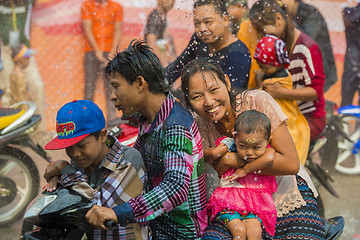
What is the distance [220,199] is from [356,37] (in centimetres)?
521

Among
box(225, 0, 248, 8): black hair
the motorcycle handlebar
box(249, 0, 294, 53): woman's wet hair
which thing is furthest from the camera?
box(225, 0, 248, 8): black hair

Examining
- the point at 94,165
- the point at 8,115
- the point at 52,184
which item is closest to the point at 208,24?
the point at 94,165

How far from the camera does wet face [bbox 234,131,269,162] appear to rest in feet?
7.81

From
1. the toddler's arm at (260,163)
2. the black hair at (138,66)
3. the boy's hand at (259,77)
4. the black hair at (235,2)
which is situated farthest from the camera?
the black hair at (235,2)

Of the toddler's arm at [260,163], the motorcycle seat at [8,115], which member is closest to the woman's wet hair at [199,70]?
the toddler's arm at [260,163]

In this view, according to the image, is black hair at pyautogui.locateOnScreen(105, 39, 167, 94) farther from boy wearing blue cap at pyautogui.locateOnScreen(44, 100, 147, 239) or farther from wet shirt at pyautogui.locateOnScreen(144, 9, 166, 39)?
wet shirt at pyautogui.locateOnScreen(144, 9, 166, 39)

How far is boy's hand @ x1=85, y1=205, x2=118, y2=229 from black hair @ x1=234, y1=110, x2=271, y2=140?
2.52 feet

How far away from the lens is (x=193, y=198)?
242 cm

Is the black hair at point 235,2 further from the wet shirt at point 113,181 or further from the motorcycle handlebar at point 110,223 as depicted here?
the motorcycle handlebar at point 110,223

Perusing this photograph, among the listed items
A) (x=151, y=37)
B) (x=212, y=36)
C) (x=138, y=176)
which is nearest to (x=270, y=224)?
(x=138, y=176)

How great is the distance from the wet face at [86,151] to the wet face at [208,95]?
20.2 inches

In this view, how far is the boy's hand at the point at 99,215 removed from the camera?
199cm

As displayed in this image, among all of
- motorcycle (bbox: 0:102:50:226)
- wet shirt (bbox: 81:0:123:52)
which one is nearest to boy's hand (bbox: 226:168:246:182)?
motorcycle (bbox: 0:102:50:226)

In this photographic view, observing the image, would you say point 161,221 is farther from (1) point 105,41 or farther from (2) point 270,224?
(1) point 105,41
